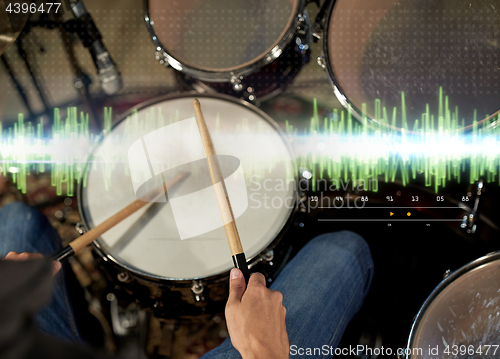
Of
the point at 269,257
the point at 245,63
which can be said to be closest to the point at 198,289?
the point at 269,257

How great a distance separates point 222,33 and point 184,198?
16.9 inches

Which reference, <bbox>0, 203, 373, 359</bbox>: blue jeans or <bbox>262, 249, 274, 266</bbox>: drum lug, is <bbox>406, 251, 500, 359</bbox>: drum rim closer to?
<bbox>0, 203, 373, 359</bbox>: blue jeans

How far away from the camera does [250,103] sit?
0.82 meters

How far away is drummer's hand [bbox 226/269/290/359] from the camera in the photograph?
1.67 feet

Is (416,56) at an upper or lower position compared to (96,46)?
lower

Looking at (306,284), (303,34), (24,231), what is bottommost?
(306,284)

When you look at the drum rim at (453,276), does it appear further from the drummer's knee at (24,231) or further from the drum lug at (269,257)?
the drummer's knee at (24,231)

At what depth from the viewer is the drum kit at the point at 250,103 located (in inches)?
29.1

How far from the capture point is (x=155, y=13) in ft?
2.90

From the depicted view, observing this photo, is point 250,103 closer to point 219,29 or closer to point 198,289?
point 219,29

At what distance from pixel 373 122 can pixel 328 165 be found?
317 mm

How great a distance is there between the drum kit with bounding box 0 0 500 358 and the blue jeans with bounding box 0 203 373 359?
0.30 feet

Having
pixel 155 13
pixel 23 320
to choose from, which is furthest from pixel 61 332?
pixel 155 13

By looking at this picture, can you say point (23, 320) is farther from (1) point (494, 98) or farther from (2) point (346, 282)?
(1) point (494, 98)
